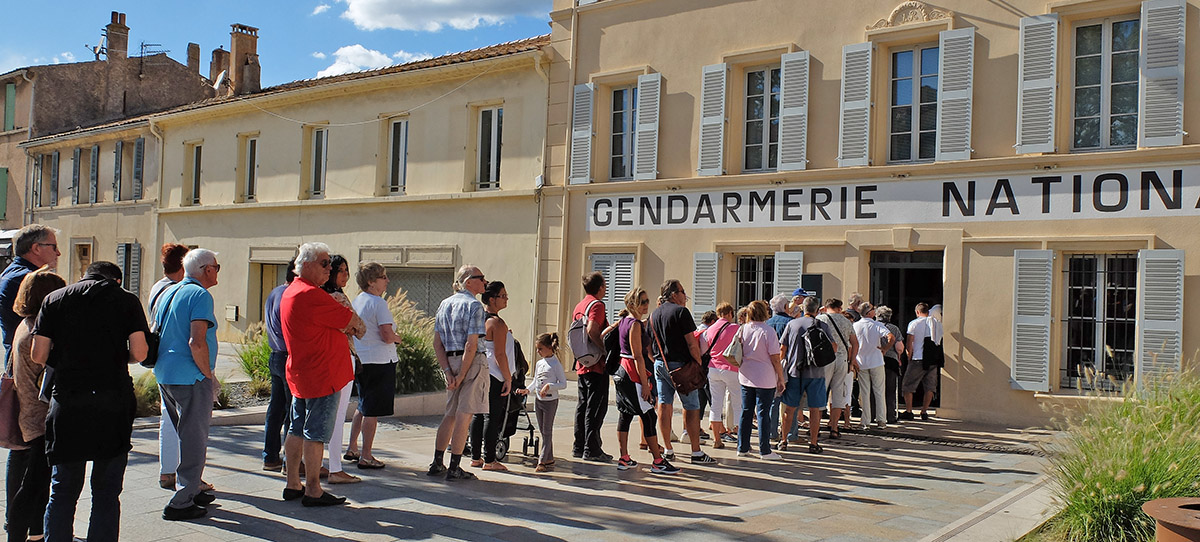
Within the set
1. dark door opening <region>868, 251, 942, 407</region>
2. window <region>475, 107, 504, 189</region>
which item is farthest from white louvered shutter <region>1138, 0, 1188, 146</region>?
window <region>475, 107, 504, 189</region>

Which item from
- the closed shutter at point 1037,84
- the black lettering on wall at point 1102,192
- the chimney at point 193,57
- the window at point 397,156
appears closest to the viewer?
the black lettering on wall at point 1102,192

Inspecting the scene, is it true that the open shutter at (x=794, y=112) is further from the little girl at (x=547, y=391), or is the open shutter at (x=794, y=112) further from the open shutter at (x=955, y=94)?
the little girl at (x=547, y=391)

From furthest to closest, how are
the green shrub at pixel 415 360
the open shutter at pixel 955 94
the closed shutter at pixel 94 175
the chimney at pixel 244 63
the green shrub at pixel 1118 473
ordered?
1. the closed shutter at pixel 94 175
2. the chimney at pixel 244 63
3. the open shutter at pixel 955 94
4. the green shrub at pixel 415 360
5. the green shrub at pixel 1118 473

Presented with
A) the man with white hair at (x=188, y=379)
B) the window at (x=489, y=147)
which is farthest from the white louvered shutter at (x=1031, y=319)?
the man with white hair at (x=188, y=379)

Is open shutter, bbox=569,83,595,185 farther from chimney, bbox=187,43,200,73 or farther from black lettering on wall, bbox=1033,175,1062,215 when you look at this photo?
chimney, bbox=187,43,200,73

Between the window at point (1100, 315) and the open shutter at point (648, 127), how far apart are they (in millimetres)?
6108

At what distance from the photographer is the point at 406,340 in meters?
12.2

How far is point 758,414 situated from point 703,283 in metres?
5.38

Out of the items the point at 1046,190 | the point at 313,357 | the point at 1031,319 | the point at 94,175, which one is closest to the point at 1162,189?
the point at 1046,190

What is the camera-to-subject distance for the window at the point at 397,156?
19391mm

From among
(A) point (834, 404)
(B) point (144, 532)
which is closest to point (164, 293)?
(B) point (144, 532)

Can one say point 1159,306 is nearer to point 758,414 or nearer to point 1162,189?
point 1162,189

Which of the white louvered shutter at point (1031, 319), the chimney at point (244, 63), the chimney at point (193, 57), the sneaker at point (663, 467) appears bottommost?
the sneaker at point (663, 467)

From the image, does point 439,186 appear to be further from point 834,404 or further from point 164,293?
point 164,293
